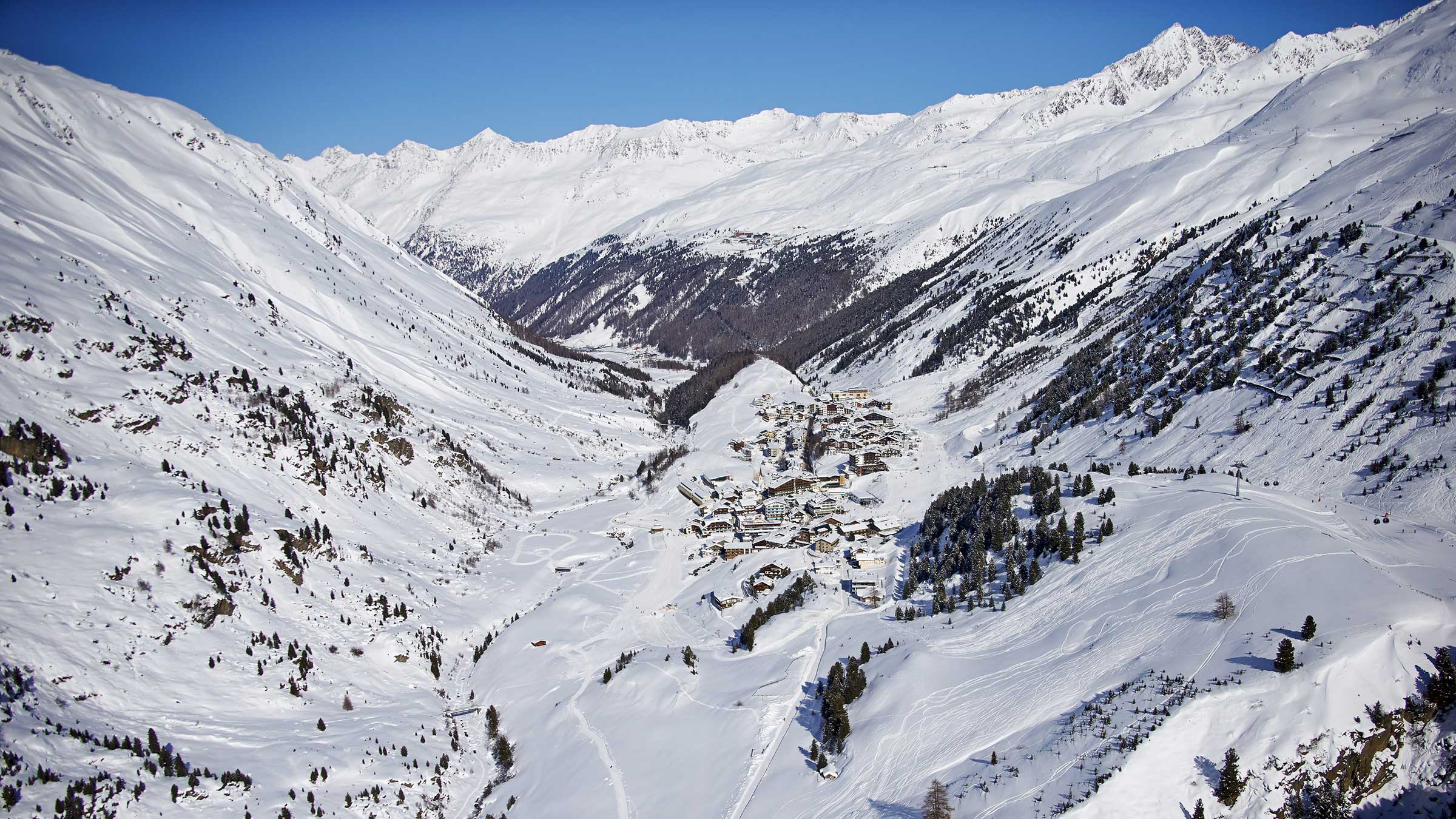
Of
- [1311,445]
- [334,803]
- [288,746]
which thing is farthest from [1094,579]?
[288,746]

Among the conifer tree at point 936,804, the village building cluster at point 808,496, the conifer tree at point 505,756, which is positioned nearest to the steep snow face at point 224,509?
the conifer tree at point 505,756

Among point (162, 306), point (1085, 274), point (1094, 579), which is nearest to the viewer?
point (1094, 579)

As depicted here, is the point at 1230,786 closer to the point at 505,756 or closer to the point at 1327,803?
the point at 1327,803

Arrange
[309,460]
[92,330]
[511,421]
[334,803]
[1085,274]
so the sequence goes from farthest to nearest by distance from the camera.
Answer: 1. [1085,274]
2. [511,421]
3. [309,460]
4. [92,330]
5. [334,803]

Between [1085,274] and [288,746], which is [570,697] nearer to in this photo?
[288,746]

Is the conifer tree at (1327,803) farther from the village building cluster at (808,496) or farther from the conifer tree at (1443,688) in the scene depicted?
the village building cluster at (808,496)

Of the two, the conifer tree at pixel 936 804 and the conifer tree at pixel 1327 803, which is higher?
the conifer tree at pixel 1327 803

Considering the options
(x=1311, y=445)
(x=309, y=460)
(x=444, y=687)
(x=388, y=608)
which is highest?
(x=1311, y=445)
